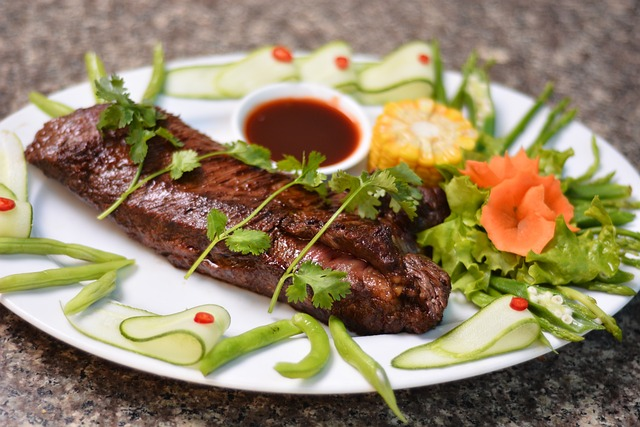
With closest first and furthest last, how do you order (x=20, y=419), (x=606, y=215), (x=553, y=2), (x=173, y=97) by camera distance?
(x=20, y=419), (x=606, y=215), (x=173, y=97), (x=553, y=2)

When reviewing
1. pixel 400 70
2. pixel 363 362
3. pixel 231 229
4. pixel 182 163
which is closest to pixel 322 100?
pixel 400 70

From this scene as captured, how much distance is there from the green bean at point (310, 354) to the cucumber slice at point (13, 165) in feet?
5.96

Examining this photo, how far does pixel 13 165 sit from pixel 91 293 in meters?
1.19

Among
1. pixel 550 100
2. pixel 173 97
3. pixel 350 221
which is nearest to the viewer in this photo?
pixel 350 221

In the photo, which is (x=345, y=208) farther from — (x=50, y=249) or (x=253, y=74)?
(x=253, y=74)

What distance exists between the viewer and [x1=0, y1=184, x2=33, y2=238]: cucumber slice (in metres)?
3.75

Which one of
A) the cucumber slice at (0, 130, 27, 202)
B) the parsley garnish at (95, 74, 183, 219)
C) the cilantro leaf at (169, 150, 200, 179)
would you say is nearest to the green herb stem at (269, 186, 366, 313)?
the cilantro leaf at (169, 150, 200, 179)

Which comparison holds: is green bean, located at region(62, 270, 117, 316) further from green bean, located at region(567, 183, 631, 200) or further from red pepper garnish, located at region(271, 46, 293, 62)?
green bean, located at region(567, 183, 631, 200)

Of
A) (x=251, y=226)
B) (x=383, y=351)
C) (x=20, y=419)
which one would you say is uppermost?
(x=251, y=226)

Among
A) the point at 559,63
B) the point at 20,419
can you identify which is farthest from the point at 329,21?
the point at 20,419

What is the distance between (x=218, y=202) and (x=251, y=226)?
253mm

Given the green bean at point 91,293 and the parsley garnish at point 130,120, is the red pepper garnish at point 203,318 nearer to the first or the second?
the green bean at point 91,293

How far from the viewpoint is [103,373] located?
3.65 m

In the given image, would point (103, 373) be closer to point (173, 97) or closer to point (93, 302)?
point (93, 302)
